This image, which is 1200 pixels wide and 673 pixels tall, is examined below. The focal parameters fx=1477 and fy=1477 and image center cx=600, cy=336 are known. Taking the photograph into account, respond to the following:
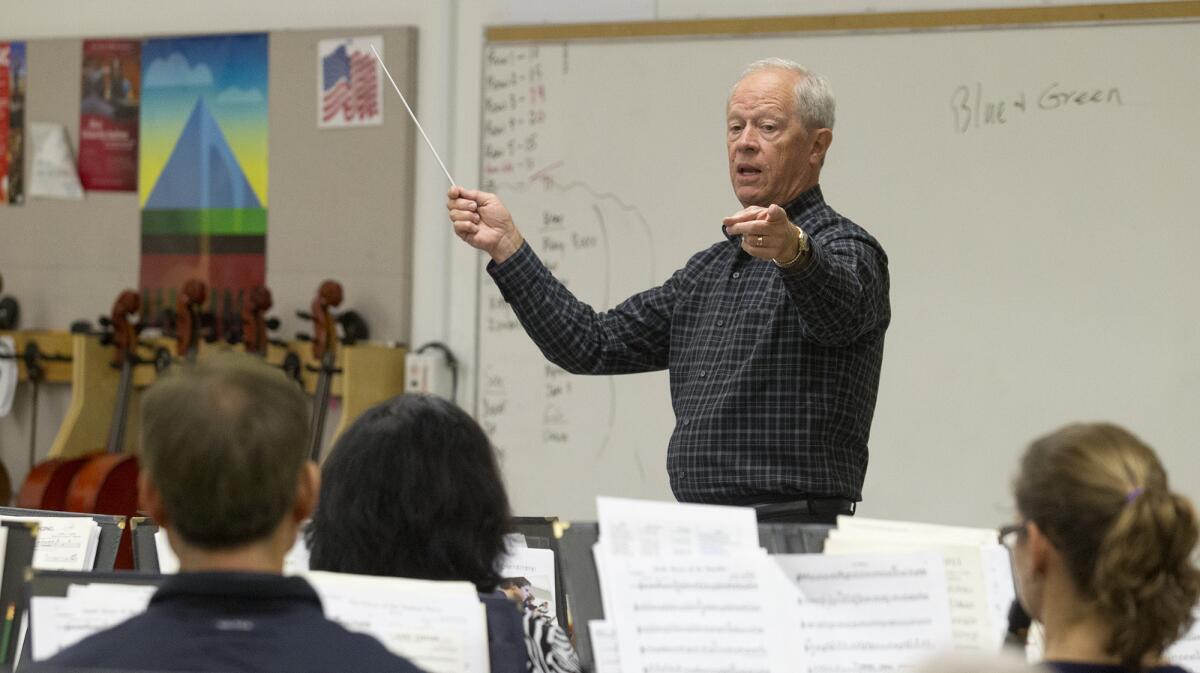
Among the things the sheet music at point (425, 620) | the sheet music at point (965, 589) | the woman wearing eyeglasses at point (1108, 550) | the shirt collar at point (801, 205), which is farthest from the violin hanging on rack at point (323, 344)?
the woman wearing eyeglasses at point (1108, 550)

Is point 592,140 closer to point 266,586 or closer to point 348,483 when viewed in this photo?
point 348,483

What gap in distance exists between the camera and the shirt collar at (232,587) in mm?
1321

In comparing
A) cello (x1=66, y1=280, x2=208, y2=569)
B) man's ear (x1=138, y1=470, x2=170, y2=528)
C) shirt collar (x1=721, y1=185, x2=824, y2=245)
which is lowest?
cello (x1=66, y1=280, x2=208, y2=569)

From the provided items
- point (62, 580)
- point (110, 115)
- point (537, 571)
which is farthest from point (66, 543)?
point (110, 115)

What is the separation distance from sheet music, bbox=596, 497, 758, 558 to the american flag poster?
3258mm

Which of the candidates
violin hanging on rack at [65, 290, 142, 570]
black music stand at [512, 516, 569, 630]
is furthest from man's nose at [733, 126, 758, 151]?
violin hanging on rack at [65, 290, 142, 570]

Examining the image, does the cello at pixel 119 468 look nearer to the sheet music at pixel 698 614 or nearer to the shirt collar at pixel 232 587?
the sheet music at pixel 698 614

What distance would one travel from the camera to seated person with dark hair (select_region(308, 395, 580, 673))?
1.76 m

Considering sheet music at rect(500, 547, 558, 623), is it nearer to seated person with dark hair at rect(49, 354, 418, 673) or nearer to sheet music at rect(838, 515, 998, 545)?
sheet music at rect(838, 515, 998, 545)

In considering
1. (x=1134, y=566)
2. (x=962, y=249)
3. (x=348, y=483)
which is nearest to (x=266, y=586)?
(x=348, y=483)

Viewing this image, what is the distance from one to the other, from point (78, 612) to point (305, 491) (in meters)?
0.50

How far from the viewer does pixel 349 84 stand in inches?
189

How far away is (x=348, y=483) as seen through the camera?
70.2 inches

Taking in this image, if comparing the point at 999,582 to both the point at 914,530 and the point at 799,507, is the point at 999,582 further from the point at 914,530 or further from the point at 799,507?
the point at 799,507
